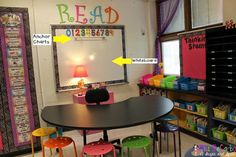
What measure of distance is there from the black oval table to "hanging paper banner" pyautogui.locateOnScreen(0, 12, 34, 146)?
0.78 meters

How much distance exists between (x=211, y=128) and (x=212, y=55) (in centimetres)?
111

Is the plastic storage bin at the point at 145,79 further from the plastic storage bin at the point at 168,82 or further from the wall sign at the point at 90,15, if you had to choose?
the wall sign at the point at 90,15

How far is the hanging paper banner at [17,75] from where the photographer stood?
130 inches

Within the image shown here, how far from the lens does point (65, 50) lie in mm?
4355

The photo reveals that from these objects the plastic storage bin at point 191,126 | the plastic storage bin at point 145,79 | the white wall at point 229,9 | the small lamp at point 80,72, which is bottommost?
the plastic storage bin at point 191,126

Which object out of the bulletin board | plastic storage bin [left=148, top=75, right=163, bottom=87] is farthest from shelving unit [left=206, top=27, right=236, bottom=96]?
the bulletin board

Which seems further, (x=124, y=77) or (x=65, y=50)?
(x=124, y=77)

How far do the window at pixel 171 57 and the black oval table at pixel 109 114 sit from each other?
198 centimetres

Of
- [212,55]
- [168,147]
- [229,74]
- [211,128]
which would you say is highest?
[212,55]

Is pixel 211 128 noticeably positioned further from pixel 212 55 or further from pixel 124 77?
pixel 124 77

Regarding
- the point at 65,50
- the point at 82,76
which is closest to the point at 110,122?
the point at 82,76

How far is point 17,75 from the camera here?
3.39 m

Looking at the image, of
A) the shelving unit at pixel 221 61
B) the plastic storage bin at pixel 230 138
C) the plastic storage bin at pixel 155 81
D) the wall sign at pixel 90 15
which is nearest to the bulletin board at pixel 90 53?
the wall sign at pixel 90 15

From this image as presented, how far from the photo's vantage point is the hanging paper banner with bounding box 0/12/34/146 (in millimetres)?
3299
